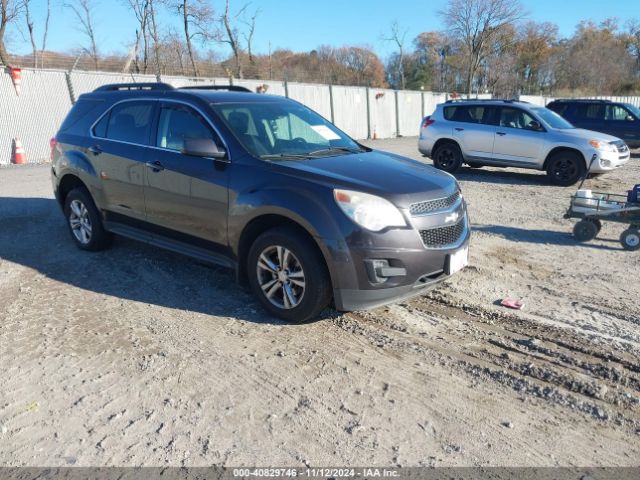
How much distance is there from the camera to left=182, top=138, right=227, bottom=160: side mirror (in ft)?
13.8

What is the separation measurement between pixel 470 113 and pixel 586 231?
6389 mm

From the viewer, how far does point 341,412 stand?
2982mm

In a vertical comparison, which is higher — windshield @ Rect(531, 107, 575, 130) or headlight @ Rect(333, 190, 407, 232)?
windshield @ Rect(531, 107, 575, 130)

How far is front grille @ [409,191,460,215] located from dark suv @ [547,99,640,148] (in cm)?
1347

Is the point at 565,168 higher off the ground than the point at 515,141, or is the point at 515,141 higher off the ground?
the point at 515,141

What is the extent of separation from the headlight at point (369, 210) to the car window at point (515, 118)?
8.79 meters

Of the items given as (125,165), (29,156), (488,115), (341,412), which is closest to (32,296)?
(125,165)

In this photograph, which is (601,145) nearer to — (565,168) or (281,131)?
(565,168)

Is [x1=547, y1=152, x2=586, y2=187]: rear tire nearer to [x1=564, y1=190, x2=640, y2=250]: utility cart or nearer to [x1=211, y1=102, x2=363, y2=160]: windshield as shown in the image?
[x1=564, y1=190, x2=640, y2=250]: utility cart

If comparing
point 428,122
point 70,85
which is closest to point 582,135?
point 428,122

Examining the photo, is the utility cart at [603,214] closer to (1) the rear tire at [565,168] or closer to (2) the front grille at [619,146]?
(1) the rear tire at [565,168]

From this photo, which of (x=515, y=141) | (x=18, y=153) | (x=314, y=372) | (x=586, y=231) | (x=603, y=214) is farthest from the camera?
(x=18, y=153)

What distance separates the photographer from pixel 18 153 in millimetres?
14797

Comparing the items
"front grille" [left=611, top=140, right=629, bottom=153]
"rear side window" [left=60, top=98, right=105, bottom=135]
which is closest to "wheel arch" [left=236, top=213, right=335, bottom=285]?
"rear side window" [left=60, top=98, right=105, bottom=135]
